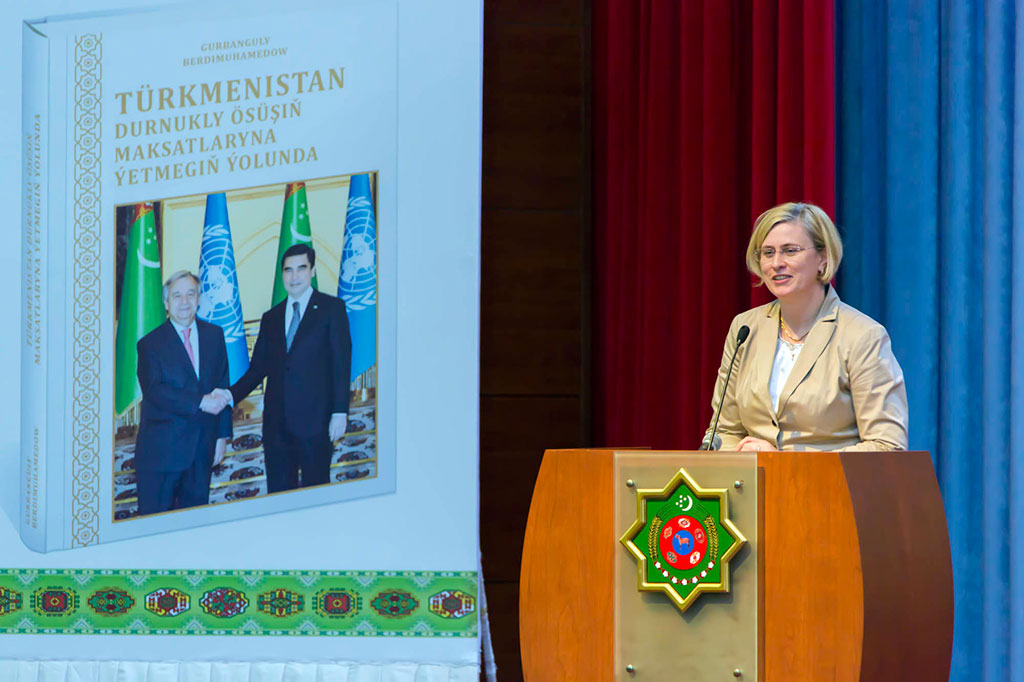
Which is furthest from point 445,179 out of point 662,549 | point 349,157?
point 662,549

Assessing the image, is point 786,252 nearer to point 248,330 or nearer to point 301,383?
point 301,383

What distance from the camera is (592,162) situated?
13.2ft

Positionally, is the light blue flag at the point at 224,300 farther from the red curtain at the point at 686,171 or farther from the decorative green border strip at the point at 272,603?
the red curtain at the point at 686,171

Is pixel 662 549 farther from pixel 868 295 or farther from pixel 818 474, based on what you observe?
pixel 868 295

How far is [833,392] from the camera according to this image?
7.20 ft

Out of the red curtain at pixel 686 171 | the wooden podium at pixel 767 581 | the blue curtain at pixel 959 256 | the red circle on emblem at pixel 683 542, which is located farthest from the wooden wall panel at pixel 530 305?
the red circle on emblem at pixel 683 542

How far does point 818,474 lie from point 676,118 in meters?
2.06

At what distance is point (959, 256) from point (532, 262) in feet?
5.52

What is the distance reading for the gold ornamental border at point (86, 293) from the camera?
2.62 metres

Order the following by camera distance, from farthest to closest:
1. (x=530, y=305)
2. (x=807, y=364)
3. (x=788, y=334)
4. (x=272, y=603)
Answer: (x=530, y=305)
(x=272, y=603)
(x=788, y=334)
(x=807, y=364)

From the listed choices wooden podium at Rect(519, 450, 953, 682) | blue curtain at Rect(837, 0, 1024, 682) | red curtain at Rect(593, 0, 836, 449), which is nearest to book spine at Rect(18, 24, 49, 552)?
wooden podium at Rect(519, 450, 953, 682)

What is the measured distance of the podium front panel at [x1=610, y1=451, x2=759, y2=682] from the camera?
1846 millimetres

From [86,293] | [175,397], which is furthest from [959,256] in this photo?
[86,293]

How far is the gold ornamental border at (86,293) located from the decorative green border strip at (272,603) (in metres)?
0.17
